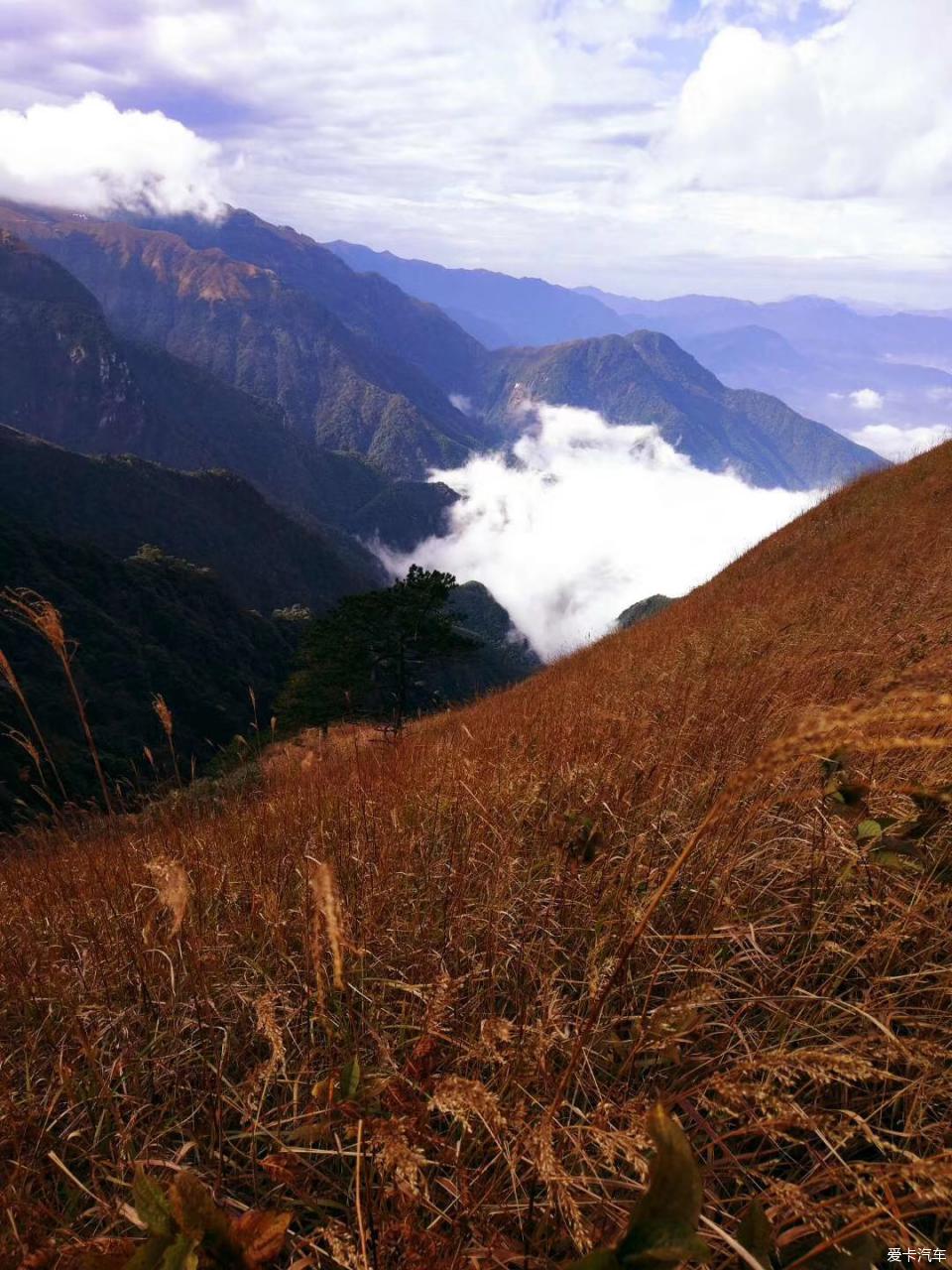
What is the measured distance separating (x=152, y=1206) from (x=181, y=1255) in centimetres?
12

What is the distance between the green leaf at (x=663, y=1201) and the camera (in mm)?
967

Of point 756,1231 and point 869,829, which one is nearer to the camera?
point 756,1231

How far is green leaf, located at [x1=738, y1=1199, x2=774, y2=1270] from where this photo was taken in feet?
3.77

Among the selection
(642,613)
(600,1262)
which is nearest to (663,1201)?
(600,1262)

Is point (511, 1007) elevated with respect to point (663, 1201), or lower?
lower

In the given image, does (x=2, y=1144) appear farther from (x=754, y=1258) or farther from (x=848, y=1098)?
(x=848, y=1098)

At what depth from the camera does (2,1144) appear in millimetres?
1757

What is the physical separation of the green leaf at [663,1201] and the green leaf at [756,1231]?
0.24 m

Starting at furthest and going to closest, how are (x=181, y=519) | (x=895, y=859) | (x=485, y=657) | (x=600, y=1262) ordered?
(x=181, y=519) < (x=485, y=657) < (x=895, y=859) < (x=600, y=1262)

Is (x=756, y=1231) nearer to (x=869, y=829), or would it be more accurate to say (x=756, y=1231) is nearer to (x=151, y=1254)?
(x=151, y=1254)

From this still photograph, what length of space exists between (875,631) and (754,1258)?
527cm

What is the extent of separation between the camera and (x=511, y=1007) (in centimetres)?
205

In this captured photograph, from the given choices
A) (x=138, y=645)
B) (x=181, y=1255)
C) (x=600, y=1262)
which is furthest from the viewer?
(x=138, y=645)

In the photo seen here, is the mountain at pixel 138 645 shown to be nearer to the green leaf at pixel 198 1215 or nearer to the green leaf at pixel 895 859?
the green leaf at pixel 895 859
